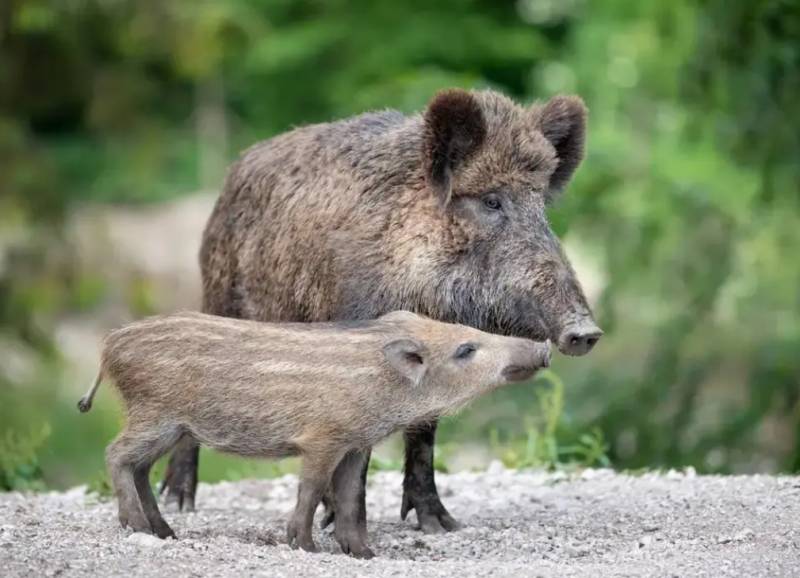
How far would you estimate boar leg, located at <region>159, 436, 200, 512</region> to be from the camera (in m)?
8.76

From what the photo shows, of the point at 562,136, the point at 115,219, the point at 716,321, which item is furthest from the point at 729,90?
the point at 115,219

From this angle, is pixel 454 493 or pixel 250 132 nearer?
pixel 454 493

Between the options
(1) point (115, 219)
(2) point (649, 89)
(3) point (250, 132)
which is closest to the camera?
(2) point (649, 89)

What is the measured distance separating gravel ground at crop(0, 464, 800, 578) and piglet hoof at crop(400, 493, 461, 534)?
0.31 feet

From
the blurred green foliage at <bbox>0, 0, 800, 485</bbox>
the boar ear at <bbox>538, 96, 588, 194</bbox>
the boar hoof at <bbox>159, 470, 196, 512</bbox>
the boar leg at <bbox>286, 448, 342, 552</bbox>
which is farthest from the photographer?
the blurred green foliage at <bbox>0, 0, 800, 485</bbox>

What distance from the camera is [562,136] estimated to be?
26.6 feet

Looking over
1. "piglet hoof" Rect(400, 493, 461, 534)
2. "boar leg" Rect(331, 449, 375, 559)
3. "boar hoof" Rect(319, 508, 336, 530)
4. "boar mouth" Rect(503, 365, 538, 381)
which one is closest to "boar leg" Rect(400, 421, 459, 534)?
"piglet hoof" Rect(400, 493, 461, 534)

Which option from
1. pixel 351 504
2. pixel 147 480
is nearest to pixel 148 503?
pixel 147 480

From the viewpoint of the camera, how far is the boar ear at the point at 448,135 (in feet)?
24.7

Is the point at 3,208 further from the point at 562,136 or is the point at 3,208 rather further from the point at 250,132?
the point at 250,132

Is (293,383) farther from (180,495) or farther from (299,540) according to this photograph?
(180,495)

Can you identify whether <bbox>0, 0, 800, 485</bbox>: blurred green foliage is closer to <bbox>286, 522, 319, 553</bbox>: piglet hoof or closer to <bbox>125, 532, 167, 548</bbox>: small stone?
<bbox>286, 522, 319, 553</bbox>: piglet hoof

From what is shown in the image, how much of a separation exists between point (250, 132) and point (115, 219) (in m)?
3.18

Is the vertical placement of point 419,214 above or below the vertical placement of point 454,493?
above
